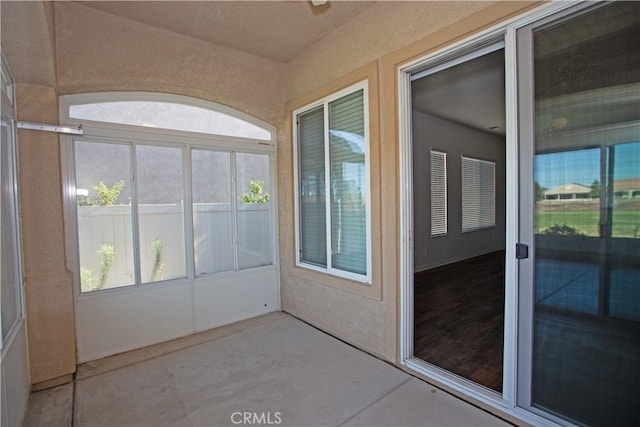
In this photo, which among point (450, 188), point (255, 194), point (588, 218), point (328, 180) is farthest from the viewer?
point (450, 188)

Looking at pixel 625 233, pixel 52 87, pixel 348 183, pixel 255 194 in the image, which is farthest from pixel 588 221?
pixel 52 87

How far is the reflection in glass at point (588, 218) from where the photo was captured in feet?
5.09

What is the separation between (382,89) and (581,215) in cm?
172

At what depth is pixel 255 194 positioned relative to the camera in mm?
3959

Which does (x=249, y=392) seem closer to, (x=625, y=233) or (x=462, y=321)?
(x=462, y=321)

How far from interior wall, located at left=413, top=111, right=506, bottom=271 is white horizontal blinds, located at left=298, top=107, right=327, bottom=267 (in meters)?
2.79

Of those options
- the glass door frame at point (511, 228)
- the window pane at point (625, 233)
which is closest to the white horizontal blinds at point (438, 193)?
the glass door frame at point (511, 228)

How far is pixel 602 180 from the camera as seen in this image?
1.63 m

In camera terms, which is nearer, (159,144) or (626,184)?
(626,184)

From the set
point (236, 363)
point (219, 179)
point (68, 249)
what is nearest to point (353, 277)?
point (236, 363)

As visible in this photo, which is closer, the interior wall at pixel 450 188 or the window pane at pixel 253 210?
the window pane at pixel 253 210

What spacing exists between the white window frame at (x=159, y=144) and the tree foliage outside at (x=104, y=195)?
0.12m

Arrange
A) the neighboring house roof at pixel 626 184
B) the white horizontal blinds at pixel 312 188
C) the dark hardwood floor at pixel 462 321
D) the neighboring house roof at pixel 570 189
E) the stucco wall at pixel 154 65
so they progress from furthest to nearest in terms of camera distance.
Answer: the white horizontal blinds at pixel 312 188, the stucco wall at pixel 154 65, the dark hardwood floor at pixel 462 321, the neighboring house roof at pixel 570 189, the neighboring house roof at pixel 626 184

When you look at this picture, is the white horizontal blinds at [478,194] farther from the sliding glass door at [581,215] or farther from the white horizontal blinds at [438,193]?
the sliding glass door at [581,215]
